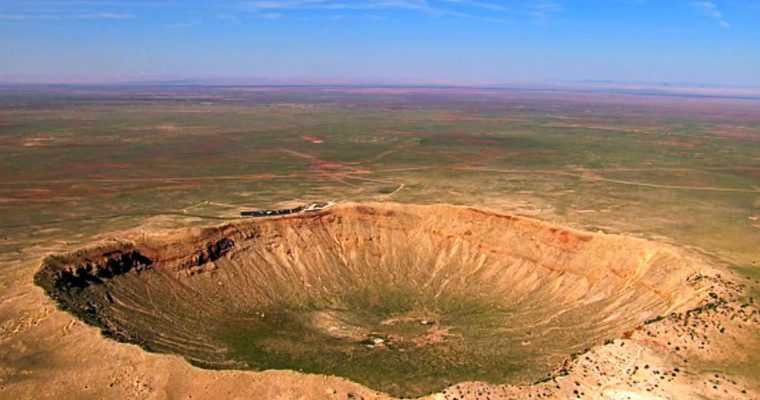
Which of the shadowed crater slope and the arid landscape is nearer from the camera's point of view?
the arid landscape

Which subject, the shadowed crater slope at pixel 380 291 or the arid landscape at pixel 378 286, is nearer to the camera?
the arid landscape at pixel 378 286

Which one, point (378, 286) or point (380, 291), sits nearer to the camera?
point (380, 291)

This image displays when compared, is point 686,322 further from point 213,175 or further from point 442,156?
point 442,156

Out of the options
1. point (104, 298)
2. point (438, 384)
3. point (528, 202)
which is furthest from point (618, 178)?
point (104, 298)
